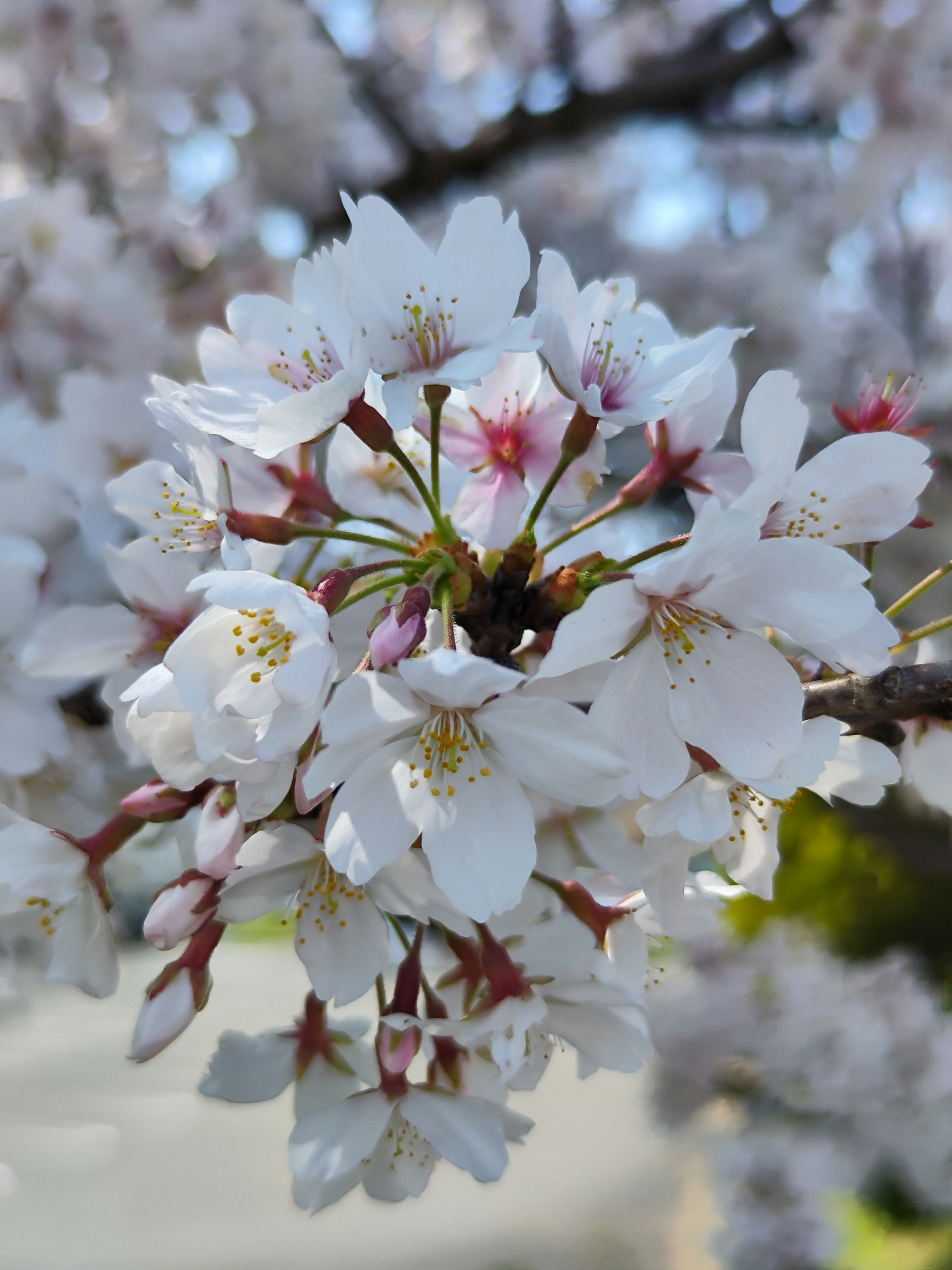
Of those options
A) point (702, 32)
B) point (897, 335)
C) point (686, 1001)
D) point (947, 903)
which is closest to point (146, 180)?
point (702, 32)

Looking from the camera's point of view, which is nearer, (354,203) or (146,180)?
(354,203)

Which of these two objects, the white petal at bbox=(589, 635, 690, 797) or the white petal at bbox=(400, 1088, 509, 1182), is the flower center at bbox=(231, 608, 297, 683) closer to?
the white petal at bbox=(589, 635, 690, 797)

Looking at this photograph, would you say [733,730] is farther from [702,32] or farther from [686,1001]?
[702,32]

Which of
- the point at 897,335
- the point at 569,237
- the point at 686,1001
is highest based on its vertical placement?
the point at 569,237

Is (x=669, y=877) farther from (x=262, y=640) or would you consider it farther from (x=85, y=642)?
(x=85, y=642)

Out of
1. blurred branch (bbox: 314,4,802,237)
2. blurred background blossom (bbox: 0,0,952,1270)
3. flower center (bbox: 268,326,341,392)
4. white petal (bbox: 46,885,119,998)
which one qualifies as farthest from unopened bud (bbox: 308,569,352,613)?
blurred branch (bbox: 314,4,802,237)
